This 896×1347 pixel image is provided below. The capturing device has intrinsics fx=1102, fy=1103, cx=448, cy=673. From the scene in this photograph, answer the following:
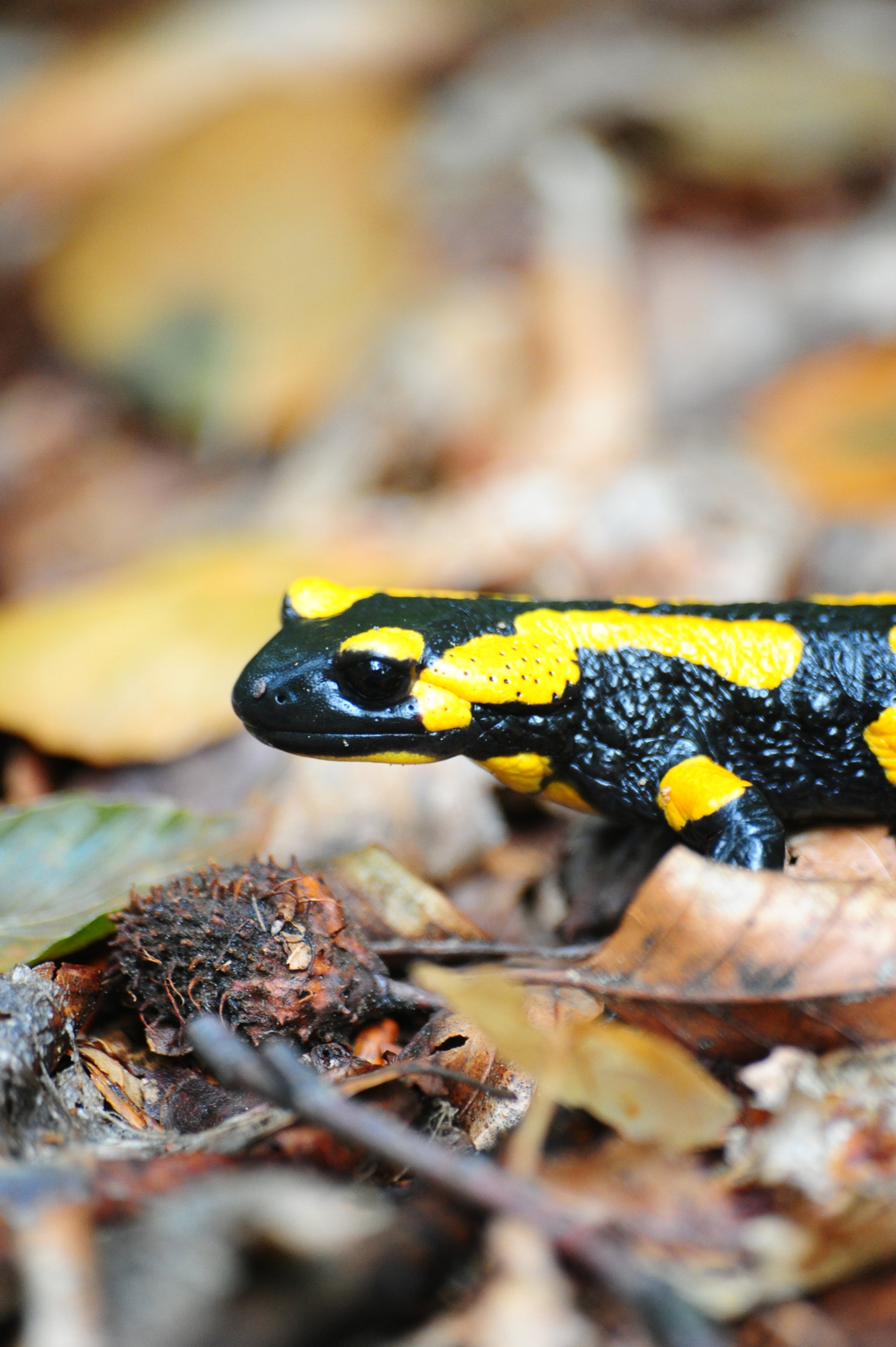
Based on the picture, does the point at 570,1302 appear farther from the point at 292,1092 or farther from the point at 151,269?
the point at 151,269

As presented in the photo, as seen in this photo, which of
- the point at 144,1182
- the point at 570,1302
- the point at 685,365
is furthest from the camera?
the point at 685,365

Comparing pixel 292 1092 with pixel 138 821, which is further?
pixel 138 821

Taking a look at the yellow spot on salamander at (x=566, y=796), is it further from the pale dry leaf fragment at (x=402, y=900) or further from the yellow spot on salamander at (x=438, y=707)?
the pale dry leaf fragment at (x=402, y=900)

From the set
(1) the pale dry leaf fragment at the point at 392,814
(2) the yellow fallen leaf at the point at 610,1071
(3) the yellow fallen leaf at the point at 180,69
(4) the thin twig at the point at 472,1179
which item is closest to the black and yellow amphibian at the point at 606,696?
(1) the pale dry leaf fragment at the point at 392,814

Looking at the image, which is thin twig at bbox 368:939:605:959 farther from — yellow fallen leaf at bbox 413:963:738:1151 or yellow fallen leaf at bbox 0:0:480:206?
yellow fallen leaf at bbox 0:0:480:206

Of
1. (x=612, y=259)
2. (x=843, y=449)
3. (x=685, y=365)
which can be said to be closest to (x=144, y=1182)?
(x=843, y=449)

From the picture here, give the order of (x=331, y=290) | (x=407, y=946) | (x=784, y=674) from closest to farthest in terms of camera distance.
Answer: (x=407, y=946)
(x=784, y=674)
(x=331, y=290)

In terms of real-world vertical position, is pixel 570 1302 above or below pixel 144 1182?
below
